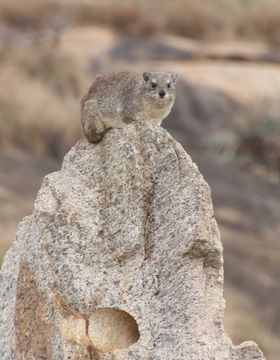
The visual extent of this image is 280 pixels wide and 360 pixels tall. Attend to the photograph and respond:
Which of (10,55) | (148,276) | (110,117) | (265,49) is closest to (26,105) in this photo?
(10,55)

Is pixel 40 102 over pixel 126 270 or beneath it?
over

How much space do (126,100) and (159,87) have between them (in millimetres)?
469

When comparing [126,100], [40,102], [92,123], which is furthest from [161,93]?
[40,102]

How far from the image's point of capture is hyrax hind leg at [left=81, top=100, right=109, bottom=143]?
24.6 feet

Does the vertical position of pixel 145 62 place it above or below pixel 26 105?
above

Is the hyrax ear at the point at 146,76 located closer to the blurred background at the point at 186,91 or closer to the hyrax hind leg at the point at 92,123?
the hyrax hind leg at the point at 92,123

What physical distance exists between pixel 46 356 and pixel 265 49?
3398 cm

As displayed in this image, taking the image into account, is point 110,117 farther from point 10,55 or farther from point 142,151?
point 10,55

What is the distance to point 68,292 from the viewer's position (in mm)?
6336

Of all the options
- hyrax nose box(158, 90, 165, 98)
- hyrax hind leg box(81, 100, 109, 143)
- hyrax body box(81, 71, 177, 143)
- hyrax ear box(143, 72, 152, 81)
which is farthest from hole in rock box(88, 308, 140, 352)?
hyrax ear box(143, 72, 152, 81)

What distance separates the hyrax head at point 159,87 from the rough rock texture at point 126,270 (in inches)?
86.3

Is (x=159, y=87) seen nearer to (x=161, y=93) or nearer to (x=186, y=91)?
(x=161, y=93)

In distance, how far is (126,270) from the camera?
6422 mm

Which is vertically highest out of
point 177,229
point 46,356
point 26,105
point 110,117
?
point 26,105
